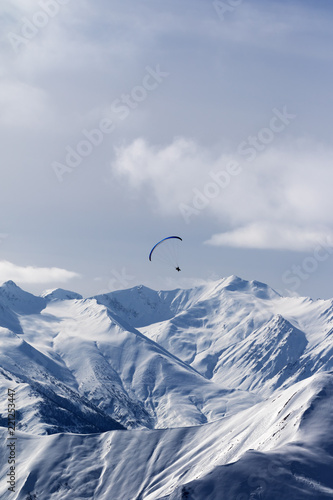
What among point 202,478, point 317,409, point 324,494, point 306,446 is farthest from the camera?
point 317,409

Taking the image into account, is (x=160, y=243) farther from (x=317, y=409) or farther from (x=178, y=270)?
(x=317, y=409)

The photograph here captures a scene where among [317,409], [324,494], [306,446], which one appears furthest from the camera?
[317,409]

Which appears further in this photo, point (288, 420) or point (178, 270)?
point (288, 420)

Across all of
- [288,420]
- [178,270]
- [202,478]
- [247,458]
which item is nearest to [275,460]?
[247,458]

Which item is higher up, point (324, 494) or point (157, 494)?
point (324, 494)

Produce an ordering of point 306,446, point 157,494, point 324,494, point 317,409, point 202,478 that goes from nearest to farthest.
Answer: point 324,494, point 202,478, point 306,446, point 317,409, point 157,494

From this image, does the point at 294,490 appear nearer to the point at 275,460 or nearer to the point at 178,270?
the point at 275,460

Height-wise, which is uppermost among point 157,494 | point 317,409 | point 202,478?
point 317,409

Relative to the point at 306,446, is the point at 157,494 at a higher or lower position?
lower

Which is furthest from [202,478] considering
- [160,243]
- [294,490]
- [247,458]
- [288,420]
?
[160,243]
